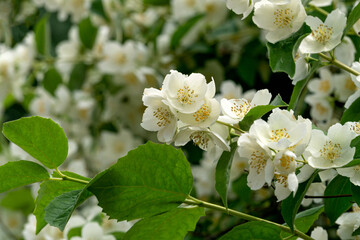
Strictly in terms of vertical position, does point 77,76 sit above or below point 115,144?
above

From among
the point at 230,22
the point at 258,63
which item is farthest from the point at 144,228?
the point at 230,22

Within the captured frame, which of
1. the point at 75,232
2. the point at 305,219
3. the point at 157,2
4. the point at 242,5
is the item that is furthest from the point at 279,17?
the point at 157,2

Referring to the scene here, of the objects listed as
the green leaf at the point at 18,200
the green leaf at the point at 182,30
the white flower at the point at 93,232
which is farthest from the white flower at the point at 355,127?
the green leaf at the point at 18,200

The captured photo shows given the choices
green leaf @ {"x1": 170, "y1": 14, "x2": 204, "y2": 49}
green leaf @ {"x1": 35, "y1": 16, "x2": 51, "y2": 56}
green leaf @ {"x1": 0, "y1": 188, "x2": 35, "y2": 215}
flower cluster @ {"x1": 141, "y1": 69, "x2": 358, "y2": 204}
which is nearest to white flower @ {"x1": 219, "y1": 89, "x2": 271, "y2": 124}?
flower cluster @ {"x1": 141, "y1": 69, "x2": 358, "y2": 204}

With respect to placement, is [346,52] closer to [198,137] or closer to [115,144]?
[198,137]

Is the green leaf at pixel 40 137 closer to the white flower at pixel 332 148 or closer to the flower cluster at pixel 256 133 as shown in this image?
the flower cluster at pixel 256 133

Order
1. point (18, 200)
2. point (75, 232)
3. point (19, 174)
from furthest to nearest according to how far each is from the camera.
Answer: point (18, 200) < point (75, 232) < point (19, 174)
